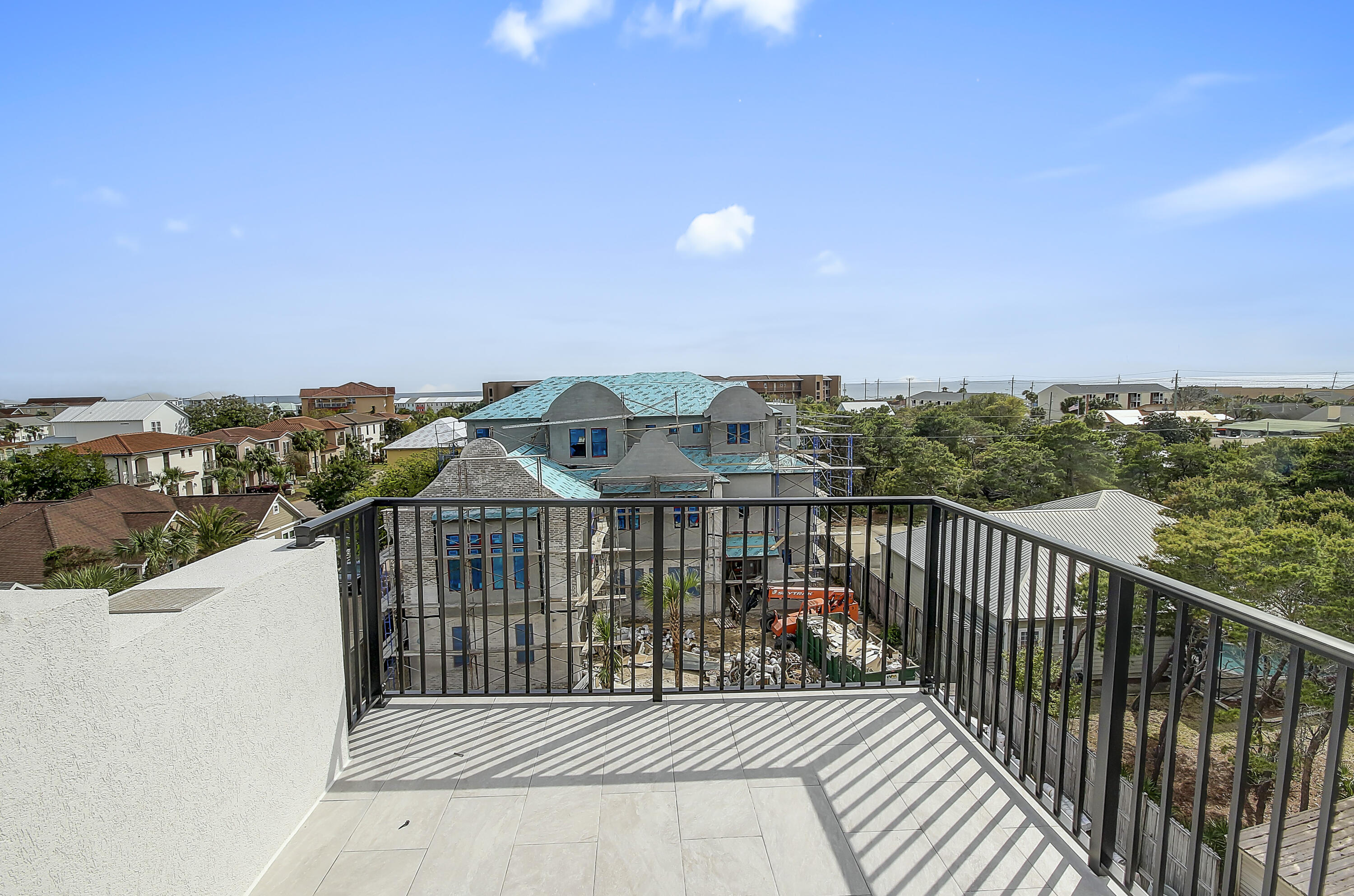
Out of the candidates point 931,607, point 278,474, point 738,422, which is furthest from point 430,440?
point 931,607

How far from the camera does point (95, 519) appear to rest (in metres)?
18.3

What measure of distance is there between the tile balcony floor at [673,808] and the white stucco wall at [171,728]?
0.25 metres

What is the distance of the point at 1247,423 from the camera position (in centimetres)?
4597

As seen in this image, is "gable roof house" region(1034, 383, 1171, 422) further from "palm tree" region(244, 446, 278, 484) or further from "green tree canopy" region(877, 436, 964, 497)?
"palm tree" region(244, 446, 278, 484)

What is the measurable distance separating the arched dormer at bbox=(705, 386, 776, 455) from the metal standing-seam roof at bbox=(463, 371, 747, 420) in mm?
407

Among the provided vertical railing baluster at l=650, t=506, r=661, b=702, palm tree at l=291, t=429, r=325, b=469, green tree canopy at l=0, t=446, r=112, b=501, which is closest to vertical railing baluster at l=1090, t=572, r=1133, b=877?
vertical railing baluster at l=650, t=506, r=661, b=702

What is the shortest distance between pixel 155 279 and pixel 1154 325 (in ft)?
218

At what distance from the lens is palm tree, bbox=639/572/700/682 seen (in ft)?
7.92

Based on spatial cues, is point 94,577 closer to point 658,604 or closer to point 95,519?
point 95,519

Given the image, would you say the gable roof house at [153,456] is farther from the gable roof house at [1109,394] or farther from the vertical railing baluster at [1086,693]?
the gable roof house at [1109,394]

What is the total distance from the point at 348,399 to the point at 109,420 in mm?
33155

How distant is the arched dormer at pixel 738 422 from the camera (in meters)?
20.0

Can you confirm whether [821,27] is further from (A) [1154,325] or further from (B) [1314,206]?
(A) [1154,325]

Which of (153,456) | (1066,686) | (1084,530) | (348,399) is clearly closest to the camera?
(1066,686)
